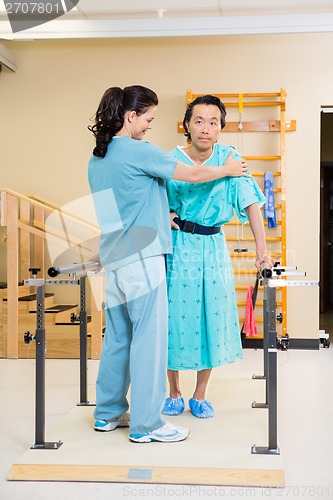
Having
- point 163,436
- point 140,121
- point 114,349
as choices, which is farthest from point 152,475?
point 140,121

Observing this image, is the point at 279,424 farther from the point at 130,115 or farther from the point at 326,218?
the point at 326,218

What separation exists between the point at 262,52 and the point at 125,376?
4058 mm

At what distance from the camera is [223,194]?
3.57 metres

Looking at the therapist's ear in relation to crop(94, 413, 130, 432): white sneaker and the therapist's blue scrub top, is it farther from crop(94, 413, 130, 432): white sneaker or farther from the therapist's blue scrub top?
crop(94, 413, 130, 432): white sneaker

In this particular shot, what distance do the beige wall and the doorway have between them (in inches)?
113

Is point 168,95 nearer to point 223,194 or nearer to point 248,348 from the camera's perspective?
point 248,348

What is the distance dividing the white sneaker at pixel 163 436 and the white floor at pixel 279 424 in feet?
1.18

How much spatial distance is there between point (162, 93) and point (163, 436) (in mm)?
4039

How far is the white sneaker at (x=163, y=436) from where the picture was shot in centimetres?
319

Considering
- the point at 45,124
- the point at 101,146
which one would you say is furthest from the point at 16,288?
the point at 101,146

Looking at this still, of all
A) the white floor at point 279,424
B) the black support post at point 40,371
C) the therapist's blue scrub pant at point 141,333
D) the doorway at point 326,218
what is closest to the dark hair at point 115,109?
the therapist's blue scrub pant at point 141,333

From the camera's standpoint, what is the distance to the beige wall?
644 cm

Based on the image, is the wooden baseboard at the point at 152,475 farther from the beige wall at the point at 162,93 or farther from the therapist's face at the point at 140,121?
the beige wall at the point at 162,93

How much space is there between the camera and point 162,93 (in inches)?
259
